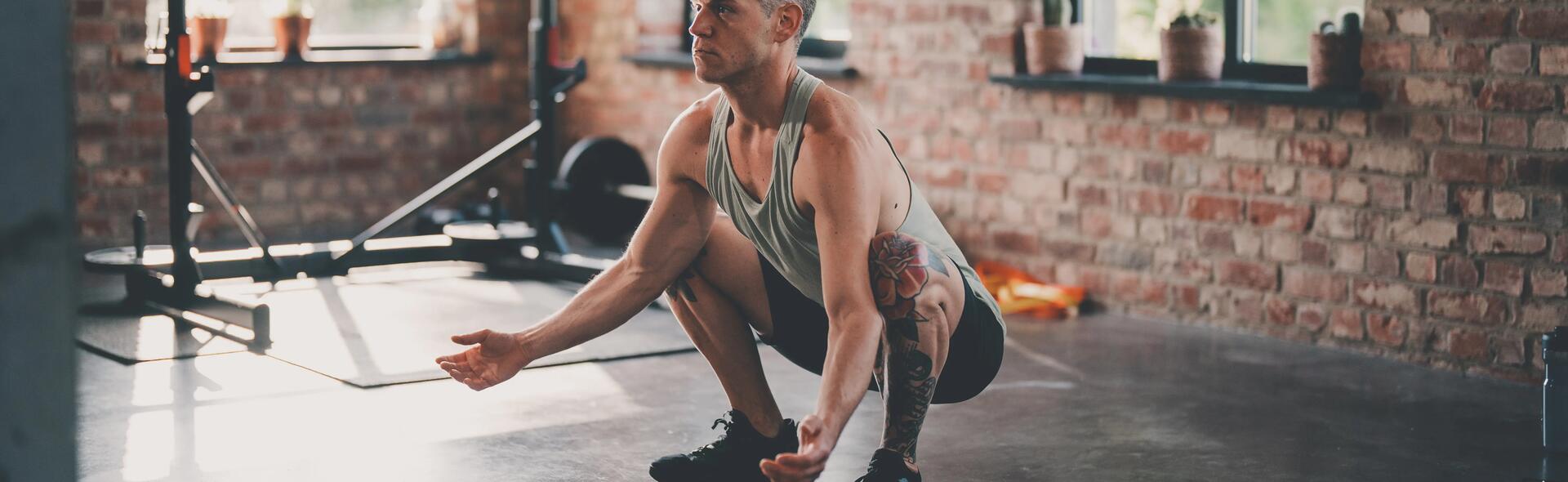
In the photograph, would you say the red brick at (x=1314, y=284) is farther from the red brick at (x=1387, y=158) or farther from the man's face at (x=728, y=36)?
the man's face at (x=728, y=36)

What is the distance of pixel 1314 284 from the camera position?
4492 mm

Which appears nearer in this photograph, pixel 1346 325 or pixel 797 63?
pixel 1346 325

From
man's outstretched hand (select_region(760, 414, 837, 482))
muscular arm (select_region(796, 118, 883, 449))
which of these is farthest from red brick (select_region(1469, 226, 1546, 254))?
man's outstretched hand (select_region(760, 414, 837, 482))

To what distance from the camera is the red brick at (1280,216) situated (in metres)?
4.51

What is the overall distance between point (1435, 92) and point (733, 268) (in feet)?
6.93

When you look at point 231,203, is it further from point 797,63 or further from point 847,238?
point 847,238

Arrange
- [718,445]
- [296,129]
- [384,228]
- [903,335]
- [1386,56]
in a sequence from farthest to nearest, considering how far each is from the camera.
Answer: [296,129] → [384,228] → [1386,56] → [718,445] → [903,335]

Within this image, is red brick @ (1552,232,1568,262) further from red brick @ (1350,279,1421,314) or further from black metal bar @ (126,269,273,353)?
black metal bar @ (126,269,273,353)

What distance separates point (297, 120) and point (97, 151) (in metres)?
0.81

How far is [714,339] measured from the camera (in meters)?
2.88

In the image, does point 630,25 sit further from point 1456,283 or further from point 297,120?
point 1456,283

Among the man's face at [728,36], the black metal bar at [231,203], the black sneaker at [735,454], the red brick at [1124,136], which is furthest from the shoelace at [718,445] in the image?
the black metal bar at [231,203]

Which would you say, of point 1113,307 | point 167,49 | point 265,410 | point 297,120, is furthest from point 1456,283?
point 297,120

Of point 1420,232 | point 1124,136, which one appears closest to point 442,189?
point 1124,136
